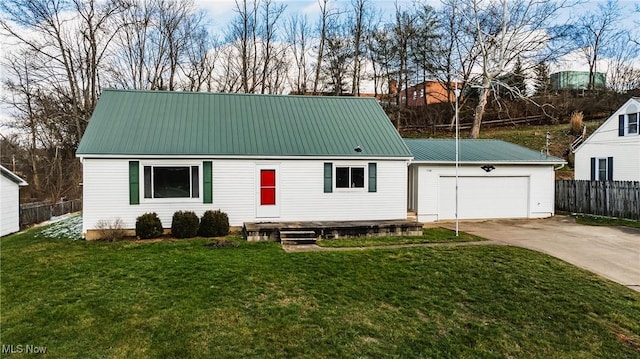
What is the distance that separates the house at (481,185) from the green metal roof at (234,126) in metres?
2.37

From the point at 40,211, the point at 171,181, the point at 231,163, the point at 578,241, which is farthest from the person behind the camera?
the point at 40,211

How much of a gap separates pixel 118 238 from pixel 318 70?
23.0 meters

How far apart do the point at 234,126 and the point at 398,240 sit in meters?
7.10

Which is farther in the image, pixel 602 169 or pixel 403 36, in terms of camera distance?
pixel 403 36

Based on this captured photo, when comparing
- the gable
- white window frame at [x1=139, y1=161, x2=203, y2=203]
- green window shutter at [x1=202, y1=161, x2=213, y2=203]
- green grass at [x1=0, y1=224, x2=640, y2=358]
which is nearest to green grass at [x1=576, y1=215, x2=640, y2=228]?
the gable

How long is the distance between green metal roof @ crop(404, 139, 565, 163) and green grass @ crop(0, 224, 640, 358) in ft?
22.6

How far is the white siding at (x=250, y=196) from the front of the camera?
492 inches

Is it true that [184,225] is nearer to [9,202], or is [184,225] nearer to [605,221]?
[9,202]

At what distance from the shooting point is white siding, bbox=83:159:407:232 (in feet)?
41.0

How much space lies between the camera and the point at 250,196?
13531 millimetres

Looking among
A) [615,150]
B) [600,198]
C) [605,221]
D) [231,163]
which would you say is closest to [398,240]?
[231,163]

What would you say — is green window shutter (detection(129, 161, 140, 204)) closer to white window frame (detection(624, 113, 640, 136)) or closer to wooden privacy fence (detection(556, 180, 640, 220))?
wooden privacy fence (detection(556, 180, 640, 220))

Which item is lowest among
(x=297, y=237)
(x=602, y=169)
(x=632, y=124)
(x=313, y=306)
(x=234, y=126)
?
(x=313, y=306)

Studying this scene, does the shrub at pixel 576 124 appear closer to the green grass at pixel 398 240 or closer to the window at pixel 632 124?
the window at pixel 632 124
